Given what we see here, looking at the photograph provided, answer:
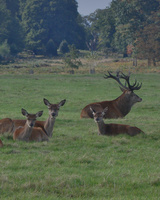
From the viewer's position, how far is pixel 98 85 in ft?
89.8

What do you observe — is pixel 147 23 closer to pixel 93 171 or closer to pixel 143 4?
pixel 143 4

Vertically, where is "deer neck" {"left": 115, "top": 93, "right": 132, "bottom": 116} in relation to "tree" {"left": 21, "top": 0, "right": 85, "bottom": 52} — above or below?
below

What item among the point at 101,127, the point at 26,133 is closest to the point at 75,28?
the point at 101,127

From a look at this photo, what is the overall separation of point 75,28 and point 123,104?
233 ft

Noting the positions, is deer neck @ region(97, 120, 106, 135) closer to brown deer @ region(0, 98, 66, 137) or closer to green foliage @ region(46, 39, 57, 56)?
brown deer @ region(0, 98, 66, 137)

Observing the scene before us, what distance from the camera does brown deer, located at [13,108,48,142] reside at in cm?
919

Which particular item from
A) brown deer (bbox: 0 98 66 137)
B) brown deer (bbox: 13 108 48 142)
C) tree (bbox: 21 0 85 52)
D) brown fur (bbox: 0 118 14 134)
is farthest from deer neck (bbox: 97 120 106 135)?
tree (bbox: 21 0 85 52)

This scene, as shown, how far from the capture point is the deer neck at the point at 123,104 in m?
14.8

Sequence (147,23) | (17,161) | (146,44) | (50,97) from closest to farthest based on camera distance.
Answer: (17,161)
(50,97)
(146,44)
(147,23)

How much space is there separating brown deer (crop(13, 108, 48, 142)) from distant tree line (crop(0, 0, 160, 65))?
136ft

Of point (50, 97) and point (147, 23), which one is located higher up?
point (147, 23)

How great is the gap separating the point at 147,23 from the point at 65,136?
4736 cm

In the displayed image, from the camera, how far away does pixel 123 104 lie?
14906 mm

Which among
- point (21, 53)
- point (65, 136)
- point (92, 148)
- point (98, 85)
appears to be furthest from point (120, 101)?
point (21, 53)
